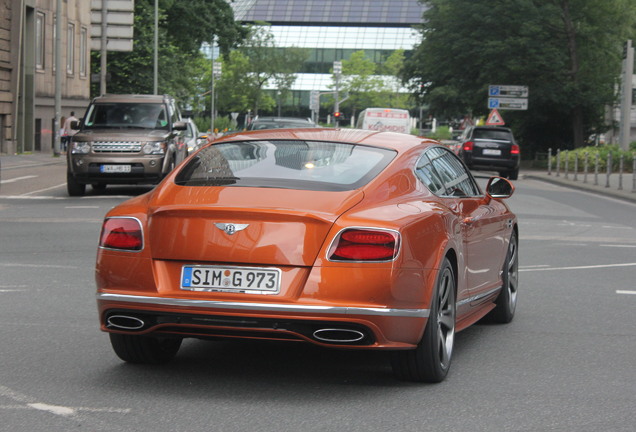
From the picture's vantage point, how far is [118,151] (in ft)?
72.5

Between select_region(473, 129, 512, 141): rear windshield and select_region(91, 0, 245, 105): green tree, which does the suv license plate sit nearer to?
select_region(473, 129, 512, 141): rear windshield

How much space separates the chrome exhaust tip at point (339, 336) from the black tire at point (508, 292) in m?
2.89

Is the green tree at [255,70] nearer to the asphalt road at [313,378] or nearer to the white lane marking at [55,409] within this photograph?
the asphalt road at [313,378]

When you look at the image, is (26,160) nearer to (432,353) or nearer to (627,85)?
(627,85)

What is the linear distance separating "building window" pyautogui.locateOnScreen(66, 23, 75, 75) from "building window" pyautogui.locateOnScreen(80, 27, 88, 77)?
1629mm

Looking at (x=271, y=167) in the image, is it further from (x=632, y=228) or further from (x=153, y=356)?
(x=632, y=228)

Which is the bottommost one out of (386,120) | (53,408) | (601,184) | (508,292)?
(601,184)

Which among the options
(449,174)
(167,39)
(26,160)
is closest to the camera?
(449,174)

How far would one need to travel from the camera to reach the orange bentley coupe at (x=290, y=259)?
19.0 feet

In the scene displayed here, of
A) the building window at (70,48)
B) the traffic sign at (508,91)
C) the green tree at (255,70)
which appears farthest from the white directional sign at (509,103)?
the green tree at (255,70)

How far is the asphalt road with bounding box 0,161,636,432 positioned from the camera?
5473 mm

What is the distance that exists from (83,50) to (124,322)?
49.6 metres

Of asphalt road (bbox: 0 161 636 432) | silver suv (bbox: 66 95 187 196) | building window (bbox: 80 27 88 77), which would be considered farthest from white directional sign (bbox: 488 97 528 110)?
asphalt road (bbox: 0 161 636 432)

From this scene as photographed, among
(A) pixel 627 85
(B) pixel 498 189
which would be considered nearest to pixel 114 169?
(B) pixel 498 189
